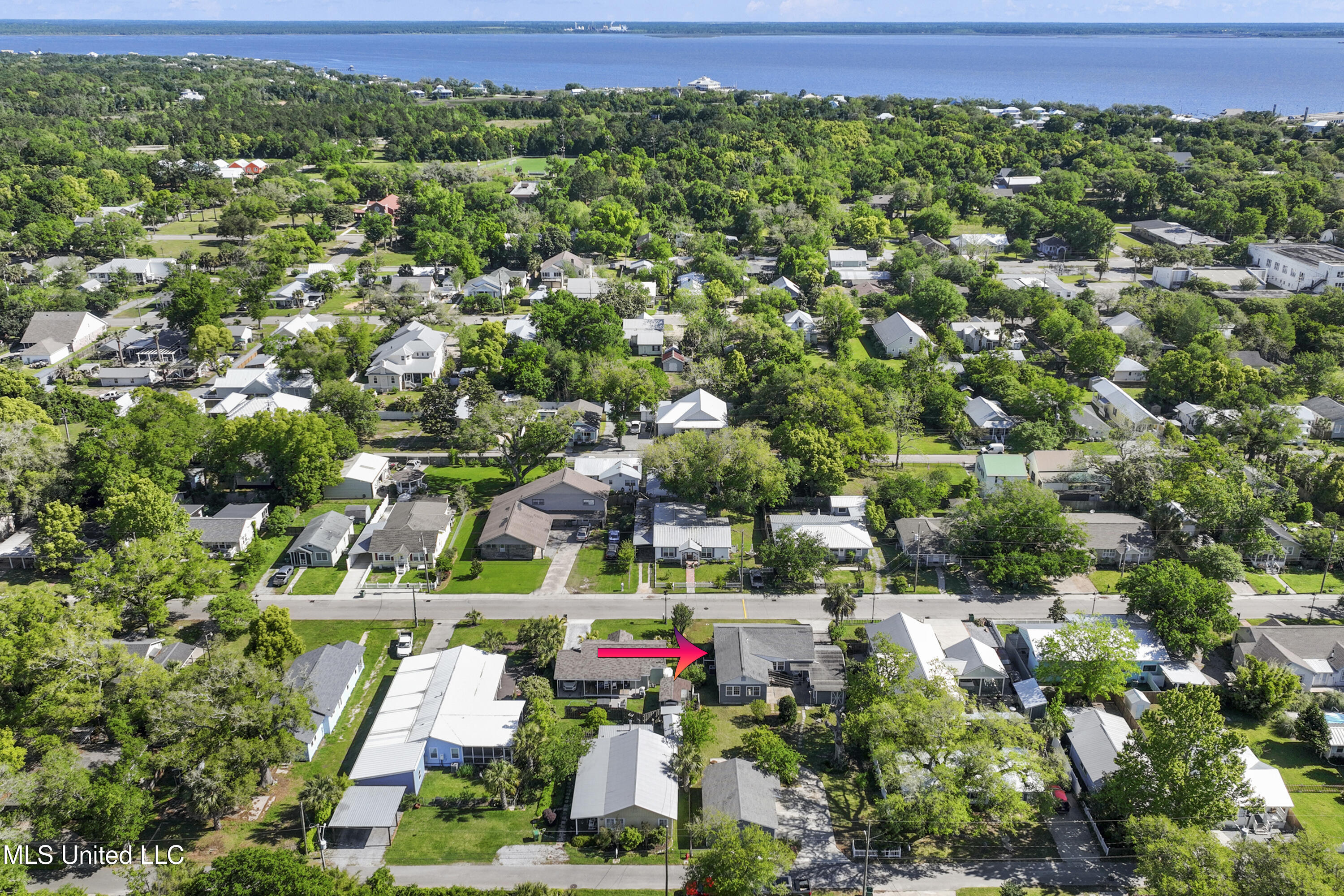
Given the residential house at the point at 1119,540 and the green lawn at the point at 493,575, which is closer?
the green lawn at the point at 493,575

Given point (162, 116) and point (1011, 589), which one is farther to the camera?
point (162, 116)

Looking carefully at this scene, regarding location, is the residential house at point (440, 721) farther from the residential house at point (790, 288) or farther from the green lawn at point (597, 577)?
the residential house at point (790, 288)

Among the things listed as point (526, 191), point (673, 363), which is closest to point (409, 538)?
point (673, 363)

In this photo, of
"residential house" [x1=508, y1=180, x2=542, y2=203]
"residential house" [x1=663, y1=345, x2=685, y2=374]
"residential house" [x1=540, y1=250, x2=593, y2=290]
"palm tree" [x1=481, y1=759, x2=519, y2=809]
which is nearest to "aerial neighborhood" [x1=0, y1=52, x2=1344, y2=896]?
"palm tree" [x1=481, y1=759, x2=519, y2=809]

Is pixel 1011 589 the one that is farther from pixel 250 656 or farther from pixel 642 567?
pixel 250 656

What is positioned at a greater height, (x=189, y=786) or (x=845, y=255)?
(x=845, y=255)

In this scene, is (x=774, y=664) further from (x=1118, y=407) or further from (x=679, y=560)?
(x=1118, y=407)

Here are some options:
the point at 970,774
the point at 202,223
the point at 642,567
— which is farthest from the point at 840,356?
the point at 202,223

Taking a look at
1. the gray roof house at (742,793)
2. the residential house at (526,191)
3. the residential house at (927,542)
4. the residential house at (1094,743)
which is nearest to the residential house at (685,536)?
the residential house at (927,542)
